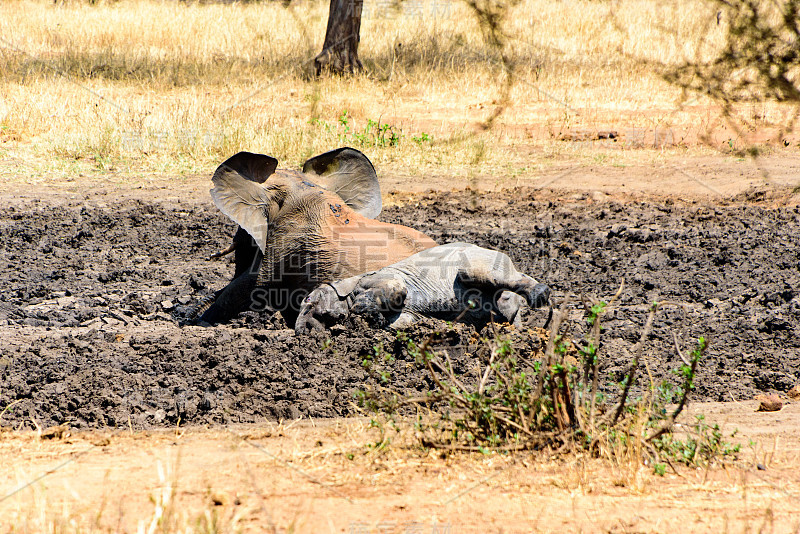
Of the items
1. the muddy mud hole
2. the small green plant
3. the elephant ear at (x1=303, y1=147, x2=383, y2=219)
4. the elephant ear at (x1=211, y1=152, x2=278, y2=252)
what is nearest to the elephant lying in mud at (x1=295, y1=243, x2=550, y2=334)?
the muddy mud hole

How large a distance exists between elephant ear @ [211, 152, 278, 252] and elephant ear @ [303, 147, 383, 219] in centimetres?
46

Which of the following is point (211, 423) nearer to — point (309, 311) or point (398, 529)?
point (309, 311)

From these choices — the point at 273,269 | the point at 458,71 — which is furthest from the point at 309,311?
the point at 458,71

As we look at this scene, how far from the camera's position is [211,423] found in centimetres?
364

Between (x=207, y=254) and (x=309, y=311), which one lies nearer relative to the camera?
(x=309, y=311)

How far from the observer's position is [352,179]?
5531 mm

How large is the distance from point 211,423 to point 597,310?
6.17ft

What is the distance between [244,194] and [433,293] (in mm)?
1524

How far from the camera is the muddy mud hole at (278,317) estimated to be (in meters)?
3.90

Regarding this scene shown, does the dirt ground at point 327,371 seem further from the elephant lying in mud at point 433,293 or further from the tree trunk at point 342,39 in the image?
the tree trunk at point 342,39

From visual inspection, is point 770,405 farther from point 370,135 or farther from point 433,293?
point 370,135

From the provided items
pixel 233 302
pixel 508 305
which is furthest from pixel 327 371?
pixel 233 302

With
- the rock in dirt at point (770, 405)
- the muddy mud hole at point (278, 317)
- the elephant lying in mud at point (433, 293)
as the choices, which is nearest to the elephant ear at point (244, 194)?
the muddy mud hole at point (278, 317)

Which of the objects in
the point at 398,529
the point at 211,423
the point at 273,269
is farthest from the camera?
the point at 273,269
